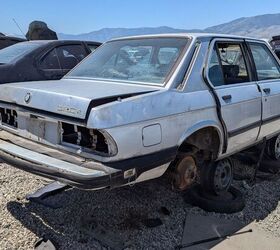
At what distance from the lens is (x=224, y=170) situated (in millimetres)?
4523

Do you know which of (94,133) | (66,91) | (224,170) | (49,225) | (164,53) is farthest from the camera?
(224,170)

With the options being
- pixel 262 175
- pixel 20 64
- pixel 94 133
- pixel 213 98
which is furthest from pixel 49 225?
pixel 20 64

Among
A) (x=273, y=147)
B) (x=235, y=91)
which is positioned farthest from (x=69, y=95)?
(x=273, y=147)

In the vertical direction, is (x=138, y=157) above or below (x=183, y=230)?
above

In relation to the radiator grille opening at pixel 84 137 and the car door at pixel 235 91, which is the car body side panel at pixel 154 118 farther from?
the car door at pixel 235 91

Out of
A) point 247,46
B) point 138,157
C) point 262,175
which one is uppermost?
point 247,46

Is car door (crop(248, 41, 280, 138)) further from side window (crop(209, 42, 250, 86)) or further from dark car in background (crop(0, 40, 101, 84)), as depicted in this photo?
dark car in background (crop(0, 40, 101, 84))

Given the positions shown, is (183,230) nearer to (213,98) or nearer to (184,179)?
(184,179)

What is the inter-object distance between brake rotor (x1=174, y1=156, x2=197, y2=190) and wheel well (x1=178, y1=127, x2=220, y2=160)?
108 millimetres

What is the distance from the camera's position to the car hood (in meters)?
3.05

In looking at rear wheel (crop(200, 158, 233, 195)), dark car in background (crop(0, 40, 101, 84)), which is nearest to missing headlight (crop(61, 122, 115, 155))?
rear wheel (crop(200, 158, 233, 195))

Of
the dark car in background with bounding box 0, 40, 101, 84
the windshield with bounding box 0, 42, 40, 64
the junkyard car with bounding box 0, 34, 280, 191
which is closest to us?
the junkyard car with bounding box 0, 34, 280, 191

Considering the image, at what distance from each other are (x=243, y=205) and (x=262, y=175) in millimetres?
1185

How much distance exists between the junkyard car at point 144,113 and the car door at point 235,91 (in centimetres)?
1
